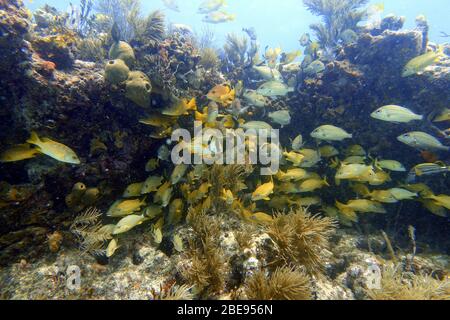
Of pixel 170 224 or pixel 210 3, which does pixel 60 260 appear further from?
pixel 210 3

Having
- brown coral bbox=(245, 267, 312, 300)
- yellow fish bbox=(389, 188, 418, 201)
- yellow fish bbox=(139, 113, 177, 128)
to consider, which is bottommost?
brown coral bbox=(245, 267, 312, 300)

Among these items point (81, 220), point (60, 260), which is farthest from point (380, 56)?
point (60, 260)

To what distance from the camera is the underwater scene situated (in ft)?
12.3

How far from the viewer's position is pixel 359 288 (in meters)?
3.99

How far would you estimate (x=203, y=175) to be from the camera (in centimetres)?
491

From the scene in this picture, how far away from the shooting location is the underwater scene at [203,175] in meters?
3.74

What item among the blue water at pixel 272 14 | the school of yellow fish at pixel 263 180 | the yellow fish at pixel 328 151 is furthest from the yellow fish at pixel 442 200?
the blue water at pixel 272 14

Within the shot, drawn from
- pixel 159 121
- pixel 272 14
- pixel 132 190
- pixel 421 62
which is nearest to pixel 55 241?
pixel 132 190

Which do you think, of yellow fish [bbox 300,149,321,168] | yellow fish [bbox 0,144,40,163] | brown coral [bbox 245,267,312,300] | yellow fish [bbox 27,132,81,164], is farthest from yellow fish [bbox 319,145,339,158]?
yellow fish [bbox 0,144,40,163]

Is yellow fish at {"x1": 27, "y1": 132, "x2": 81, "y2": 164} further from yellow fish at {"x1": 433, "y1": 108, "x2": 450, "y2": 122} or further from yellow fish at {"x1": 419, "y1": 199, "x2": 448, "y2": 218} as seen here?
yellow fish at {"x1": 433, "y1": 108, "x2": 450, "y2": 122}

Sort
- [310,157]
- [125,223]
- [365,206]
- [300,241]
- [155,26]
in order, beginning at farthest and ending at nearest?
[155,26], [310,157], [365,206], [300,241], [125,223]

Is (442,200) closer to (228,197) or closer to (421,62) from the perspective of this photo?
(421,62)
